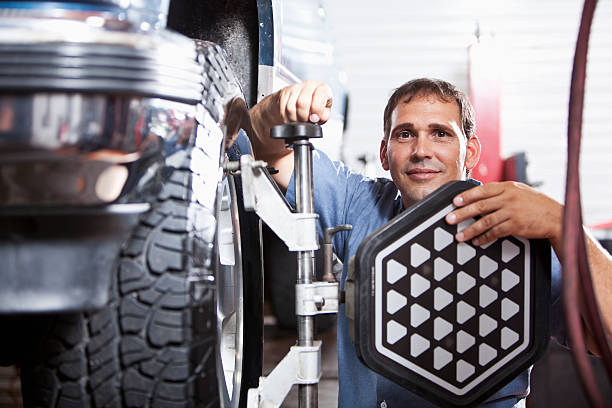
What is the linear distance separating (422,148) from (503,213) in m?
0.48

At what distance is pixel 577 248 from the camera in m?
0.69

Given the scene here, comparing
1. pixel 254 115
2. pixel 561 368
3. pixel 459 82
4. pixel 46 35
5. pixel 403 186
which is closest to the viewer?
pixel 46 35

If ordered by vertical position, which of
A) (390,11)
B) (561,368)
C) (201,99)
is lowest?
(561,368)

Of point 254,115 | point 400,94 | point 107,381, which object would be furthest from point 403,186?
point 107,381

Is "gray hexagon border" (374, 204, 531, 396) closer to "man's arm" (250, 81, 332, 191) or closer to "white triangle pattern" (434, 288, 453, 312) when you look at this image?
Answer: "white triangle pattern" (434, 288, 453, 312)

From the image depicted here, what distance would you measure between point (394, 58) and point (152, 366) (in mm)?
4699

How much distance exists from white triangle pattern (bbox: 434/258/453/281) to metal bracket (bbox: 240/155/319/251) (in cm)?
22

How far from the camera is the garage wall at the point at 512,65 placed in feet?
15.6

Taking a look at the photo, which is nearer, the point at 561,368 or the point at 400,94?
the point at 400,94

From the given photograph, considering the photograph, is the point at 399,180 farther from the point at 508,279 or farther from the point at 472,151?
the point at 508,279

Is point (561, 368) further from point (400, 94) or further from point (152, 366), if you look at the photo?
point (152, 366)

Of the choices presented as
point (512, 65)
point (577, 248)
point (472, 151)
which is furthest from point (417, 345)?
point (512, 65)

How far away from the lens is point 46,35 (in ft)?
1.81

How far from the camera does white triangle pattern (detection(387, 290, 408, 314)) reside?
3.17 feet
